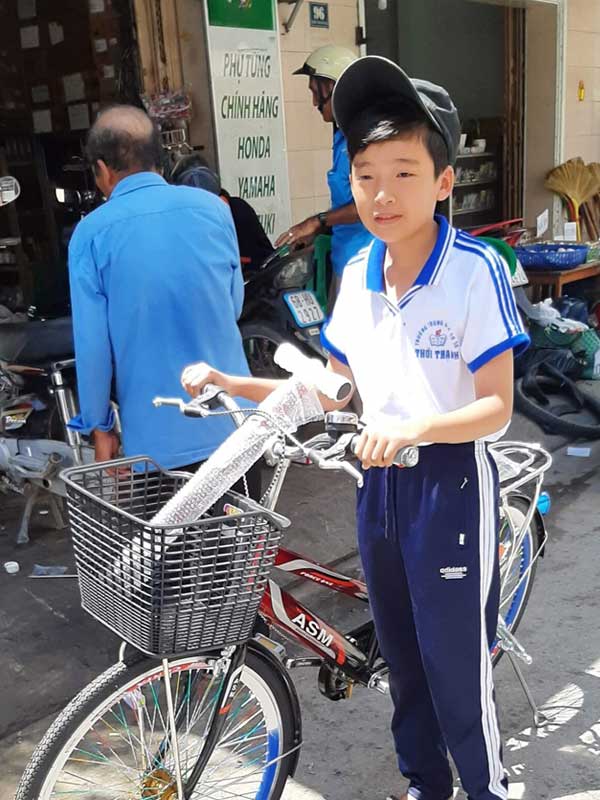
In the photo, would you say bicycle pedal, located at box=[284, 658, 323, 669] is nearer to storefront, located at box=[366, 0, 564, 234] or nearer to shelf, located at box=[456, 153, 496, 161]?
storefront, located at box=[366, 0, 564, 234]

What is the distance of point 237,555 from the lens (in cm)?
163

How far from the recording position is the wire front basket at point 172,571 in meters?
1.55

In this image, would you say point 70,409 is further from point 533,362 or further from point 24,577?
point 533,362

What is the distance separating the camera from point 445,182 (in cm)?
176

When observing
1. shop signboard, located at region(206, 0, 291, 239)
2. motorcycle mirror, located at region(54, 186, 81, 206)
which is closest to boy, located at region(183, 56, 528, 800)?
shop signboard, located at region(206, 0, 291, 239)


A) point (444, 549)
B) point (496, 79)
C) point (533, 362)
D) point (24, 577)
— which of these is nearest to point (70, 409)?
point (24, 577)

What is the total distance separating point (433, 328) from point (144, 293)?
0.99m

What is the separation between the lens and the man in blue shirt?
2404 mm

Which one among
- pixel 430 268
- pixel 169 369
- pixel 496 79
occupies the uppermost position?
pixel 496 79

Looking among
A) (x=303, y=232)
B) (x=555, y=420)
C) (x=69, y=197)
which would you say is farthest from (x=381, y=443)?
(x=69, y=197)

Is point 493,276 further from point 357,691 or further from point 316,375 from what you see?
point 357,691

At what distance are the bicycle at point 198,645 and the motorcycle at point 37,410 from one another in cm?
174

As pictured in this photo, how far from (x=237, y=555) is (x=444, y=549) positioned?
479 mm

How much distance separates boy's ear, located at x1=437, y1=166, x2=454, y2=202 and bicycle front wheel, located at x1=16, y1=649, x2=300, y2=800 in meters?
1.10
